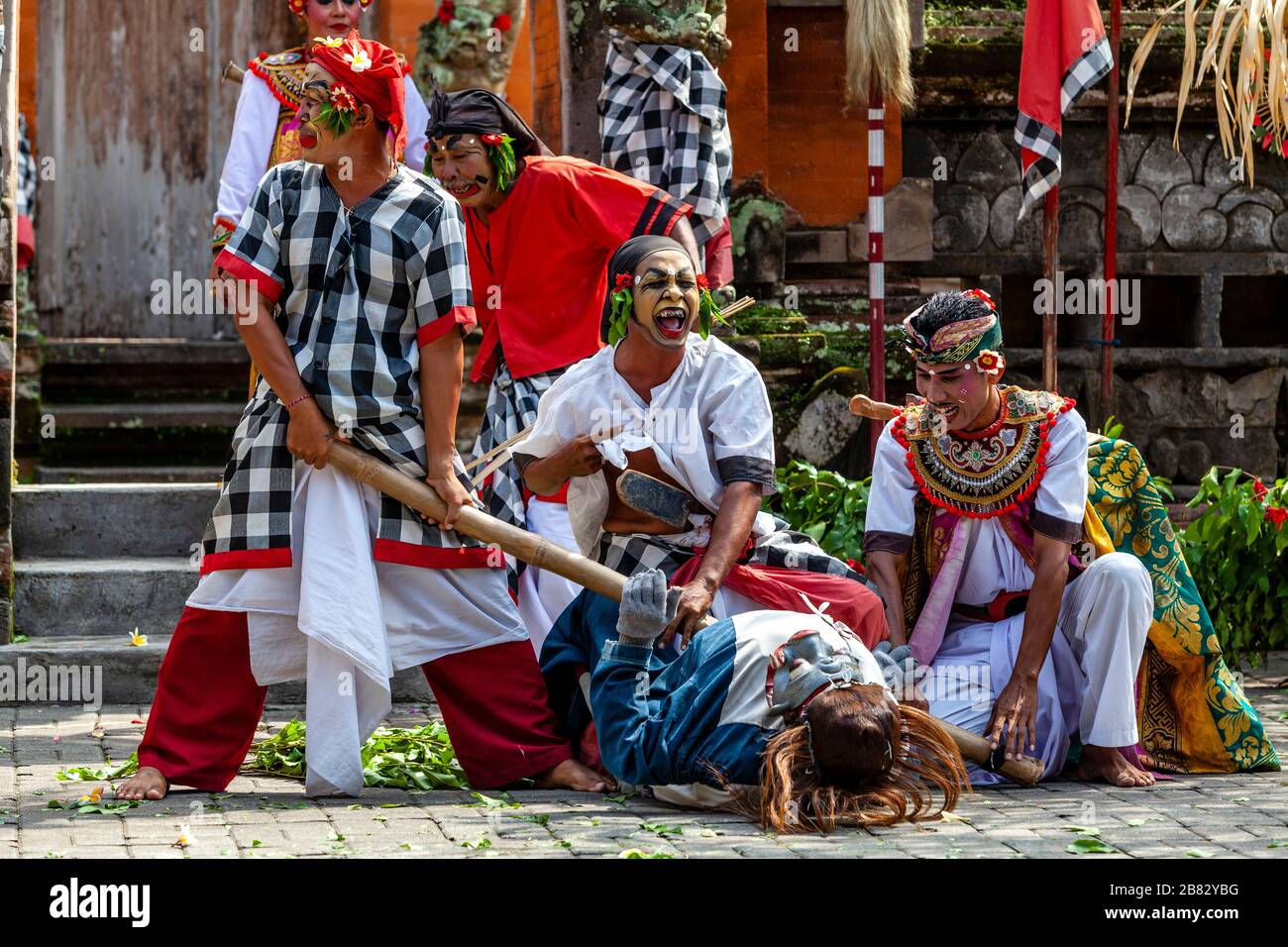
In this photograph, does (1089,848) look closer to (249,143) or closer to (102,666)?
(102,666)

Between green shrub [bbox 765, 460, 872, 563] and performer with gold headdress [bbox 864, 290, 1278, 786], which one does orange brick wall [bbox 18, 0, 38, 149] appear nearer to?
green shrub [bbox 765, 460, 872, 563]

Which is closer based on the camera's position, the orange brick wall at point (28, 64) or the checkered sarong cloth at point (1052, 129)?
the checkered sarong cloth at point (1052, 129)

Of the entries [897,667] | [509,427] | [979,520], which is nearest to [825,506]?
[509,427]

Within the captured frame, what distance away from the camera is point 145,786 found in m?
4.77

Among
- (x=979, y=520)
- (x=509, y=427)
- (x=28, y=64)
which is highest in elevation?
(x=28, y=64)

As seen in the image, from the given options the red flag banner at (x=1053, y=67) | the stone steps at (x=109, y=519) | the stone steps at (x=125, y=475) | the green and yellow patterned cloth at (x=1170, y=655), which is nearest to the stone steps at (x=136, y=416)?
the stone steps at (x=125, y=475)

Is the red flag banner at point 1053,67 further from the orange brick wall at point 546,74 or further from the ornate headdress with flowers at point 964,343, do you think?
the ornate headdress with flowers at point 964,343

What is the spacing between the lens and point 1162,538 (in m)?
5.53

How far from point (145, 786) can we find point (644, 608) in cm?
141

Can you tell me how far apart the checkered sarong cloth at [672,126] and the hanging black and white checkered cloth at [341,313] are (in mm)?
2725

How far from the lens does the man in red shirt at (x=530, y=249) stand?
19.8ft

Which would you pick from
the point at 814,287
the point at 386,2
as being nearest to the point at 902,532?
the point at 814,287

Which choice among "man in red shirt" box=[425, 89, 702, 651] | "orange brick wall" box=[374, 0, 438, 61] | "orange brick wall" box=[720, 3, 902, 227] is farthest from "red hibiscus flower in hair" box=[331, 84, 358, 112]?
"orange brick wall" box=[720, 3, 902, 227]

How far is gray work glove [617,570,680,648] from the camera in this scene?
15.5 ft
